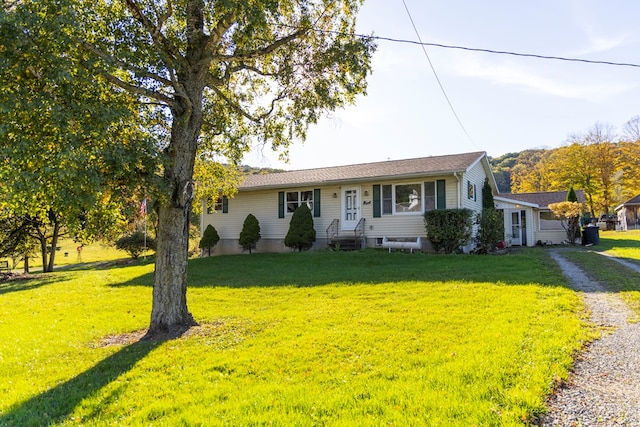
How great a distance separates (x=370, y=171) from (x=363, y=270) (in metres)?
6.63

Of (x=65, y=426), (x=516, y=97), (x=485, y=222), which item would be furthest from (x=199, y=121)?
(x=485, y=222)

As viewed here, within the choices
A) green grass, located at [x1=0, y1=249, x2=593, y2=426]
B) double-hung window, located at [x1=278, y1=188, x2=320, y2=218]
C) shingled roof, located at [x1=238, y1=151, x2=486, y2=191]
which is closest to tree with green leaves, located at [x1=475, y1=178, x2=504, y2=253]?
shingled roof, located at [x1=238, y1=151, x2=486, y2=191]

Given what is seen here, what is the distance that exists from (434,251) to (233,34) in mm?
10468

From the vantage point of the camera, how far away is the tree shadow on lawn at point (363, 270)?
915 cm

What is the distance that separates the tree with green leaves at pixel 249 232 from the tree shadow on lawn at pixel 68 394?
490 inches

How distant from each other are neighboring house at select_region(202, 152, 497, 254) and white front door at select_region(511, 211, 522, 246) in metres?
2.67

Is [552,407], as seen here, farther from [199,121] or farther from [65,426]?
[199,121]

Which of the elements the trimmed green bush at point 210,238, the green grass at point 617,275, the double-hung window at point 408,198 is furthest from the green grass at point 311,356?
the trimmed green bush at point 210,238

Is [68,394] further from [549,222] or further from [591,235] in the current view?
[549,222]

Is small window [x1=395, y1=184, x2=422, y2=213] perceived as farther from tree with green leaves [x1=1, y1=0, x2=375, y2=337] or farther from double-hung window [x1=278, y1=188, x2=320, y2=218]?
tree with green leaves [x1=1, y1=0, x2=375, y2=337]

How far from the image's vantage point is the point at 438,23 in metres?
9.16

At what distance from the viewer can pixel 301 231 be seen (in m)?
16.1

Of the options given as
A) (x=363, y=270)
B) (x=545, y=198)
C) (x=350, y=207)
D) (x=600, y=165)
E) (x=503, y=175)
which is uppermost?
(x=503, y=175)

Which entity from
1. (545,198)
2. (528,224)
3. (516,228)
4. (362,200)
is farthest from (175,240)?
(545,198)
